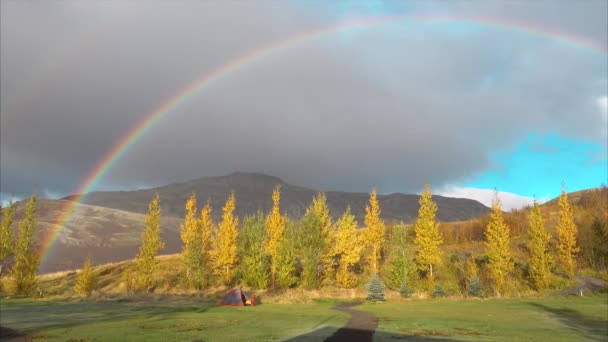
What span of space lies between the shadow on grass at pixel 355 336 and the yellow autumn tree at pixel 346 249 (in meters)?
41.8

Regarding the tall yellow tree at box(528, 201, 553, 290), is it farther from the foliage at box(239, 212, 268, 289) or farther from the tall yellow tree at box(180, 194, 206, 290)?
the tall yellow tree at box(180, 194, 206, 290)

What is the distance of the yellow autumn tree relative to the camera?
204ft

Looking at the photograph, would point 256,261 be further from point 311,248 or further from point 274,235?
point 311,248

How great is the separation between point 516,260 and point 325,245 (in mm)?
33001

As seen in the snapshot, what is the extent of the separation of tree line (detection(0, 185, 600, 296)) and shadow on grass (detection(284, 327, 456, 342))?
36.7m

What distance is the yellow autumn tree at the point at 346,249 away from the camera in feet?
204

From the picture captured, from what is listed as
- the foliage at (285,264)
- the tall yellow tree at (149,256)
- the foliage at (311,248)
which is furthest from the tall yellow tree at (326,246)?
the tall yellow tree at (149,256)

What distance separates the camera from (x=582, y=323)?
2689cm

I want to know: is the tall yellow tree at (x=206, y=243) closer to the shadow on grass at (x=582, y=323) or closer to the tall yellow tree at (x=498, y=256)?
the tall yellow tree at (x=498, y=256)

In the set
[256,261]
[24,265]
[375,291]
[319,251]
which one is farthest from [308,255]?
[24,265]

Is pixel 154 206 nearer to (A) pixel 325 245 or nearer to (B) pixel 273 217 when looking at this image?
(B) pixel 273 217

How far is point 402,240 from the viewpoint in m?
61.6

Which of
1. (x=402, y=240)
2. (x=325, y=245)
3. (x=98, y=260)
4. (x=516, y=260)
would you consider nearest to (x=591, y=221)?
Answer: (x=516, y=260)

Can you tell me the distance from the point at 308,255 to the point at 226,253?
1309cm
